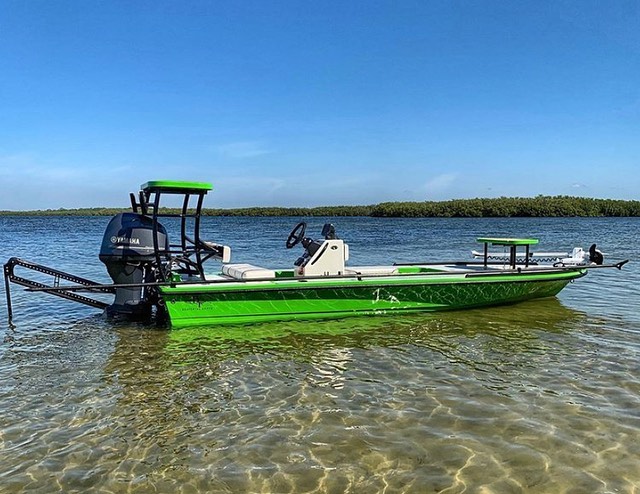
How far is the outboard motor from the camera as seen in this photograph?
9133 mm

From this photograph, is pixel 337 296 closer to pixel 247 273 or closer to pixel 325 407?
pixel 247 273

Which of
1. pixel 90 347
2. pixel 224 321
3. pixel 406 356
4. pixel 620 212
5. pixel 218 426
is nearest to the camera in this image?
pixel 218 426

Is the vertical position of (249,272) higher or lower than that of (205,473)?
higher

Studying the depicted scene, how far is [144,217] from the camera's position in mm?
9398

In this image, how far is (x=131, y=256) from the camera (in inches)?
359

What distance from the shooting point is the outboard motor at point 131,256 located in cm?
913

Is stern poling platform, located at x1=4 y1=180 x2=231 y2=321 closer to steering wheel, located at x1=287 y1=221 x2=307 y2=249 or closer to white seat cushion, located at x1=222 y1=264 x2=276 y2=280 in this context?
white seat cushion, located at x1=222 y1=264 x2=276 y2=280

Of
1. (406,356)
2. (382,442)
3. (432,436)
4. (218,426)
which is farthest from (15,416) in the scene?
(406,356)

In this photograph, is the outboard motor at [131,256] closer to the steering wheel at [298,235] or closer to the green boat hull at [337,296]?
the green boat hull at [337,296]

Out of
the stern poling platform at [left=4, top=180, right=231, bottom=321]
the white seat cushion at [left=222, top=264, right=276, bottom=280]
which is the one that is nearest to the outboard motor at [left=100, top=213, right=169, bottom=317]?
the stern poling platform at [left=4, top=180, right=231, bottom=321]

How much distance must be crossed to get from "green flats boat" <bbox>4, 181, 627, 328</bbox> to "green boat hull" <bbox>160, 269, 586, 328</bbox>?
0.02 m

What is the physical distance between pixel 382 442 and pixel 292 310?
4823 millimetres

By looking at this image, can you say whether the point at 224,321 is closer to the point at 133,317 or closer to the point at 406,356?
the point at 133,317

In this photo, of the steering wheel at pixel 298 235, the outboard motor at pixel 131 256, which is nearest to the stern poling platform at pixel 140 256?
the outboard motor at pixel 131 256
